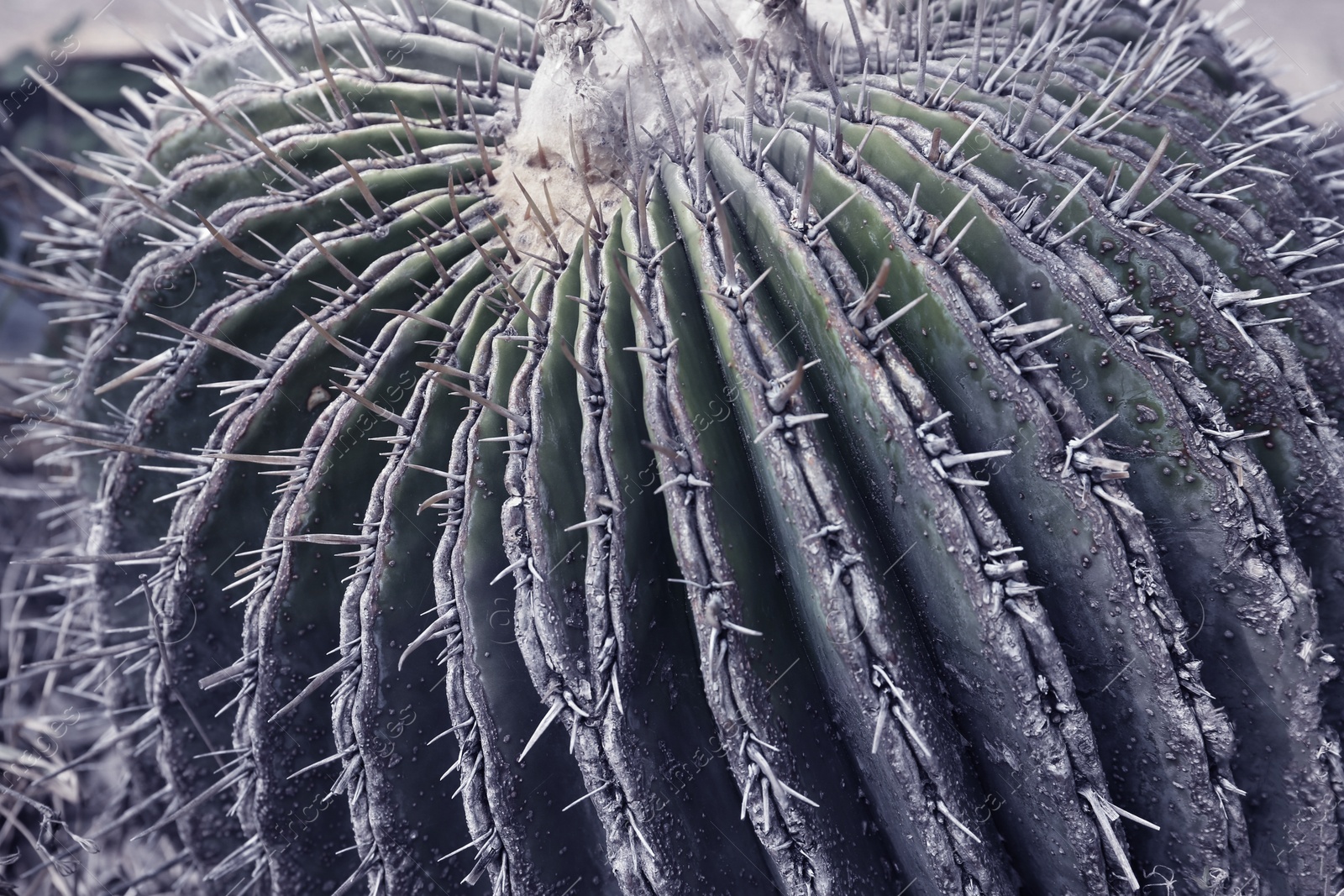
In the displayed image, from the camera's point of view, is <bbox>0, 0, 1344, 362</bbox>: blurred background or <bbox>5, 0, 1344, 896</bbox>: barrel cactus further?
<bbox>0, 0, 1344, 362</bbox>: blurred background

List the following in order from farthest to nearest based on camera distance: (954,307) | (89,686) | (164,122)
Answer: (89,686) < (164,122) < (954,307)

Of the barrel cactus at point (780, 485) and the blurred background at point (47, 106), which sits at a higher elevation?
the blurred background at point (47, 106)

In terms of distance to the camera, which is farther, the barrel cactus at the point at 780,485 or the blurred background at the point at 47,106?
the blurred background at the point at 47,106

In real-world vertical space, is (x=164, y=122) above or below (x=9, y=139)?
below

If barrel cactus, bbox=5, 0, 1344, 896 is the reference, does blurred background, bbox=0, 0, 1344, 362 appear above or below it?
above

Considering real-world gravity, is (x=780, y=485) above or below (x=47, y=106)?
below

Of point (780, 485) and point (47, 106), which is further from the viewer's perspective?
point (47, 106)

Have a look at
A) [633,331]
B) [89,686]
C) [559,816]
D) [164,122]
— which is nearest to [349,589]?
[559,816]

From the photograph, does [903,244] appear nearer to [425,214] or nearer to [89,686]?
[425,214]
